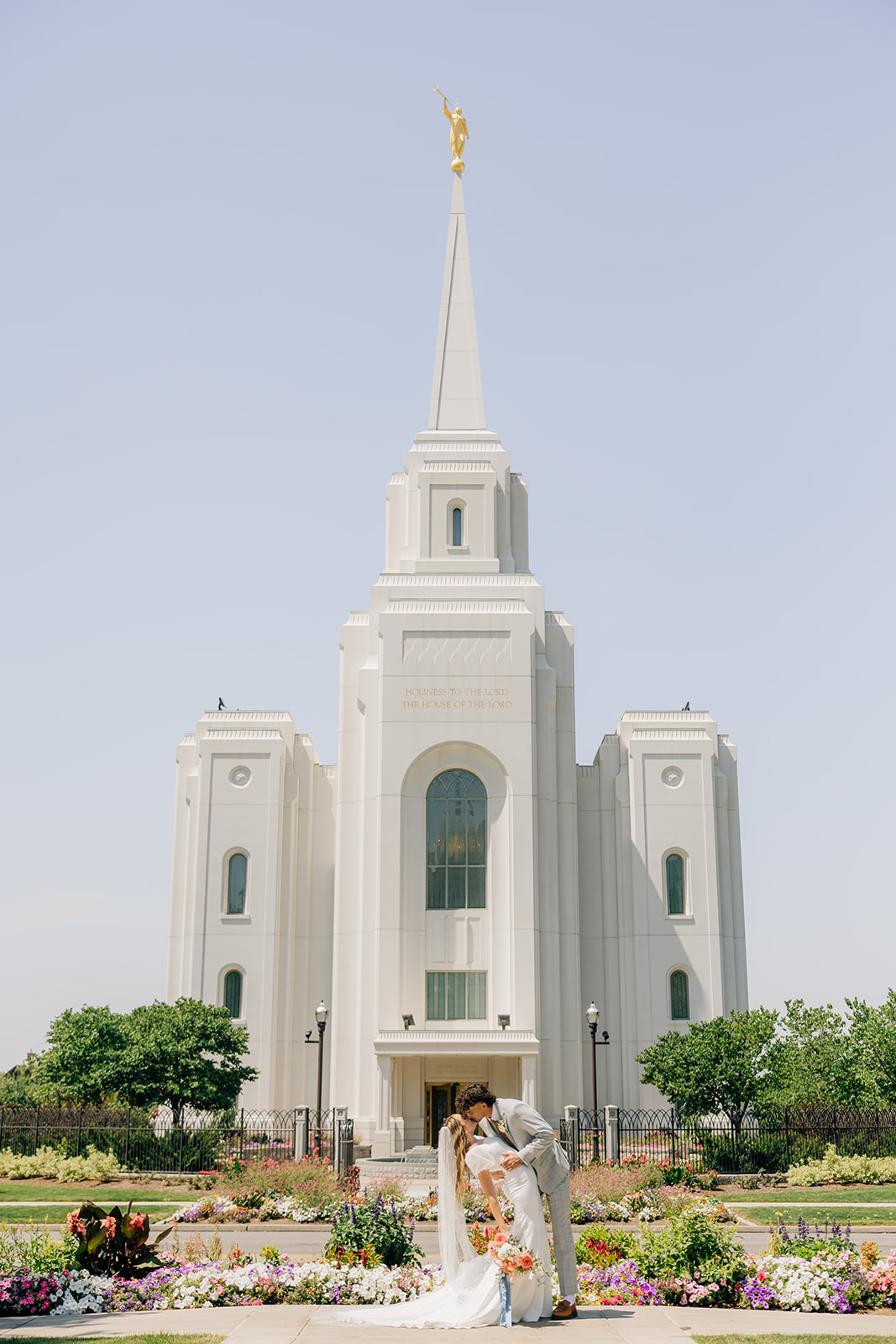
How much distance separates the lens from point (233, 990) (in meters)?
44.2

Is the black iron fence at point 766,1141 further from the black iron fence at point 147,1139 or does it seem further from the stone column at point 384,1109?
the black iron fence at point 147,1139

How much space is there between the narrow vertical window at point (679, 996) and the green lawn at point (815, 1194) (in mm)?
14314

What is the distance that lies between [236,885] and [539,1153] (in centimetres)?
3486

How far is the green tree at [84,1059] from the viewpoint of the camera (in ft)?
115

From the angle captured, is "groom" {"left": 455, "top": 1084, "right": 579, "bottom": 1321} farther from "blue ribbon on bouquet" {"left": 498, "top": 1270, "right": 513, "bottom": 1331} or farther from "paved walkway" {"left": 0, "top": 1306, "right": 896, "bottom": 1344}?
"blue ribbon on bouquet" {"left": 498, "top": 1270, "right": 513, "bottom": 1331}

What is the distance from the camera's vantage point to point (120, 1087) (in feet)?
116

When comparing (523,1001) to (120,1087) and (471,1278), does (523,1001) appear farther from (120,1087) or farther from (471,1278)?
(471,1278)

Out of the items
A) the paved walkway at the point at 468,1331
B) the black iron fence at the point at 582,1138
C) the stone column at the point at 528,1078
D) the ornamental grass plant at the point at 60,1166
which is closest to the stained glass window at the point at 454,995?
the stone column at the point at 528,1078

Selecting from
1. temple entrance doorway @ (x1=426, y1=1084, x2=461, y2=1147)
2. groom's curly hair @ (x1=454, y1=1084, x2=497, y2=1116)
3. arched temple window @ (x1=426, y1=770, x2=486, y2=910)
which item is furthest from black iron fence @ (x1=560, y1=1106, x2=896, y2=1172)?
groom's curly hair @ (x1=454, y1=1084, x2=497, y2=1116)

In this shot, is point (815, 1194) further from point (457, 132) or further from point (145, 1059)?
point (457, 132)

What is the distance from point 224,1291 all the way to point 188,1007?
→ 81.7 feet

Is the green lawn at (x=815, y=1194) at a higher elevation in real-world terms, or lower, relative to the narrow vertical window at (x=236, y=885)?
lower

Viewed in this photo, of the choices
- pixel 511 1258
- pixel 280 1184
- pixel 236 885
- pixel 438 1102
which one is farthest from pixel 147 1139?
pixel 511 1258

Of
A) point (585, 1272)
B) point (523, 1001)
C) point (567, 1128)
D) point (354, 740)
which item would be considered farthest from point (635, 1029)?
point (585, 1272)
